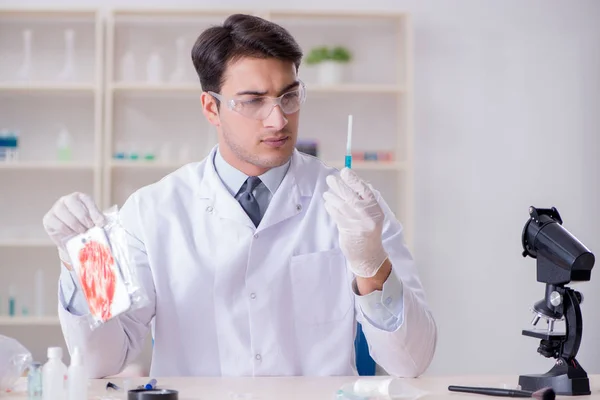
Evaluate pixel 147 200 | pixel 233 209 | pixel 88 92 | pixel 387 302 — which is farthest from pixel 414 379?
pixel 88 92

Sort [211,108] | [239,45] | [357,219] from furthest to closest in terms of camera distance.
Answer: [211,108] → [239,45] → [357,219]

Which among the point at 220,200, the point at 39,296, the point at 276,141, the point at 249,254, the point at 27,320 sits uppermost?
the point at 276,141

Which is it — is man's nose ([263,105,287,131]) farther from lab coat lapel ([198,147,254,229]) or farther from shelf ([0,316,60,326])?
shelf ([0,316,60,326])

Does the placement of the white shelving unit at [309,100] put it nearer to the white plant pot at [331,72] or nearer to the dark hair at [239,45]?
the white plant pot at [331,72]

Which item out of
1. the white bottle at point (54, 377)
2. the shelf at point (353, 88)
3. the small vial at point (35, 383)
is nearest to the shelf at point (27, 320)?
the shelf at point (353, 88)

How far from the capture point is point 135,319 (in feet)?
6.62

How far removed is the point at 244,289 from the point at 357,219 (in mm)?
443

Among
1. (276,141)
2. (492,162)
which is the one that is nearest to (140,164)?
(492,162)

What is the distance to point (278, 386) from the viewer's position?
1758mm

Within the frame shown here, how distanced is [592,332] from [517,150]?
1.07m

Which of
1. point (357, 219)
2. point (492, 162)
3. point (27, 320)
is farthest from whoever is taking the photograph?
point (492, 162)

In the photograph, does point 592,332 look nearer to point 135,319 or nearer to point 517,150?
point 517,150

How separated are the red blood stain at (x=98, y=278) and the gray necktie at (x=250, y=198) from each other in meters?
0.53

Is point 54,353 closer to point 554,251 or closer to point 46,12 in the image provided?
point 554,251
